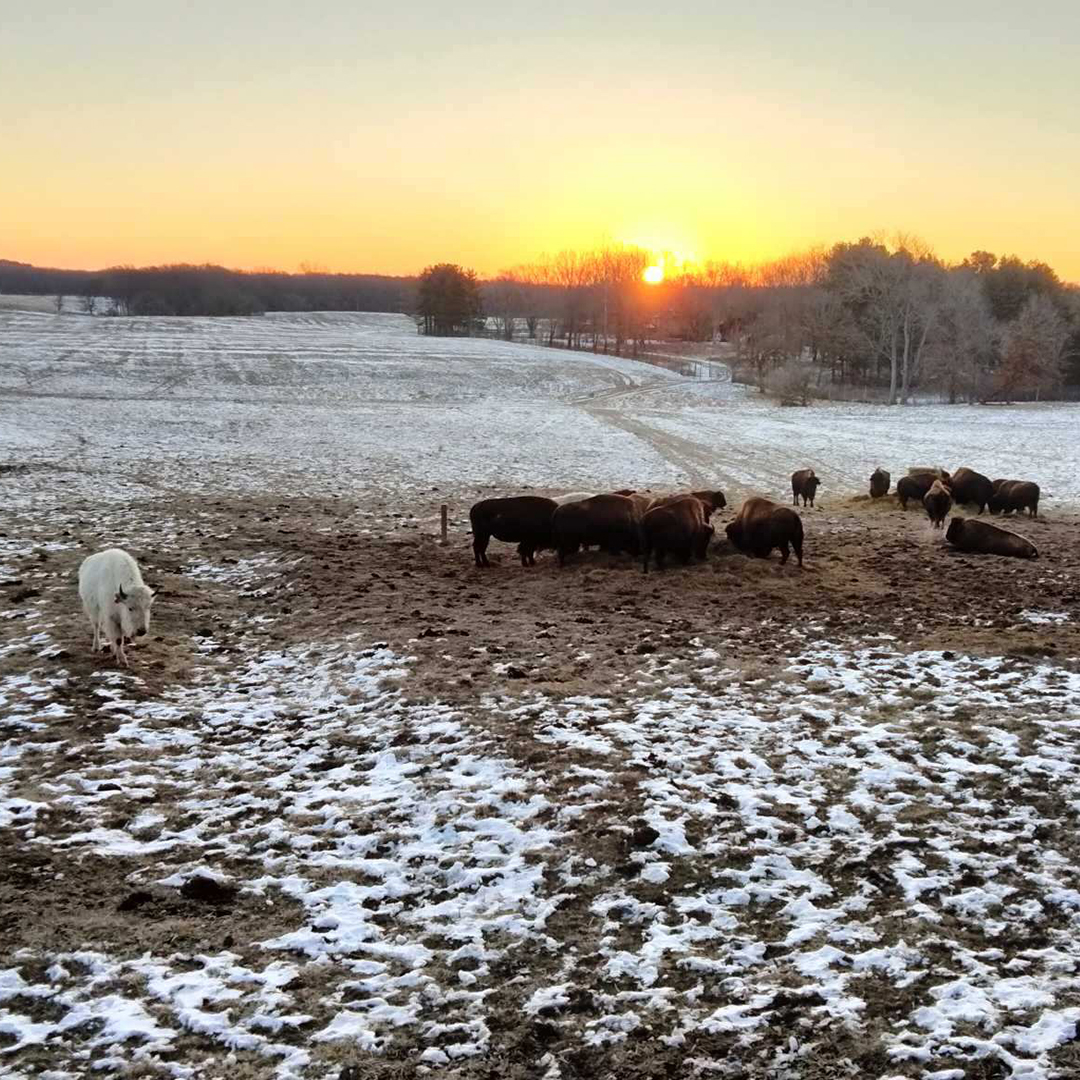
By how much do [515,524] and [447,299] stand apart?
98.0 m

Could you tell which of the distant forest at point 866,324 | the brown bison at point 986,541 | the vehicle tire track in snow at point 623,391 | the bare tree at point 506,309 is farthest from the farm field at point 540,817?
the bare tree at point 506,309

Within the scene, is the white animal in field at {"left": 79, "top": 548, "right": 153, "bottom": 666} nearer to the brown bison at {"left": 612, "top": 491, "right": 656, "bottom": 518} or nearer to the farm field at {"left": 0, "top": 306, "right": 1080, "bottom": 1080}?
the farm field at {"left": 0, "top": 306, "right": 1080, "bottom": 1080}

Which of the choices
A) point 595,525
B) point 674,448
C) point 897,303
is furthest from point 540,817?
point 897,303

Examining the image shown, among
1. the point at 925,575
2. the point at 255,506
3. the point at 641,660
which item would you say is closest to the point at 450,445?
the point at 255,506

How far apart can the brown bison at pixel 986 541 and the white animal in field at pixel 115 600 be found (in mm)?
15053

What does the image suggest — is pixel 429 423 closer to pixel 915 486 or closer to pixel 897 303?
pixel 915 486

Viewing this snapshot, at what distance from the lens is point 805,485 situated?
24.6m

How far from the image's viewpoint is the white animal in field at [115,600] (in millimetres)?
10242

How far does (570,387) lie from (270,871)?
211 ft

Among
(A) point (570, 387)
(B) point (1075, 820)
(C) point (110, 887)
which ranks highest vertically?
(A) point (570, 387)

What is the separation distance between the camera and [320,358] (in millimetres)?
71875

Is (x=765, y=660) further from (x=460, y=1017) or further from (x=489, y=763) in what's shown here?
(x=460, y=1017)

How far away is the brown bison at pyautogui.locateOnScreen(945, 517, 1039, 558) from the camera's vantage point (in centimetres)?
1694

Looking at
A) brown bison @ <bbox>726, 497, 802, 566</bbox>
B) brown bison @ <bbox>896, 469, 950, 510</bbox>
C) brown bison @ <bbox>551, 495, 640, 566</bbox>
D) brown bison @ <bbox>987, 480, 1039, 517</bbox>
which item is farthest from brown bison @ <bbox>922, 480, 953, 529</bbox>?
brown bison @ <bbox>551, 495, 640, 566</bbox>
